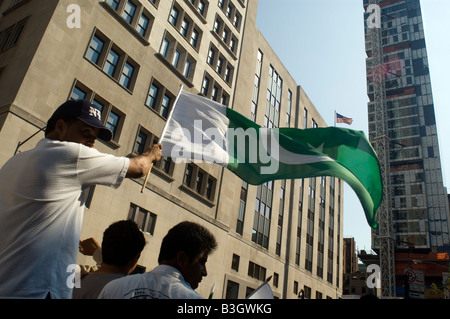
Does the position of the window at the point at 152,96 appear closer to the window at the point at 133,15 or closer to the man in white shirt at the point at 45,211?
the window at the point at 133,15

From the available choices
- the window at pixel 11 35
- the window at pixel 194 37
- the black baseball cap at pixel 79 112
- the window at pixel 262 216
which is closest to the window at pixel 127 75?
the window at pixel 11 35

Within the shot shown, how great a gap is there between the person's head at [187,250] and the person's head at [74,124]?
3.39 feet

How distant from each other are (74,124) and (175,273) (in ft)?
4.52

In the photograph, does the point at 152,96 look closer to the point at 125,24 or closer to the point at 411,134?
the point at 125,24

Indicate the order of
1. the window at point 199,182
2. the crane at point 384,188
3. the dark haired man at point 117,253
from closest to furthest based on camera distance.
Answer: the dark haired man at point 117,253
the window at point 199,182
the crane at point 384,188

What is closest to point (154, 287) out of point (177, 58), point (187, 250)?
point (187, 250)

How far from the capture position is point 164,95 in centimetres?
2491

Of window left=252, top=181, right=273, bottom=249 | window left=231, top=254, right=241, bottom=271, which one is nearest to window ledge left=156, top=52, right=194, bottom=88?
window left=252, top=181, right=273, bottom=249

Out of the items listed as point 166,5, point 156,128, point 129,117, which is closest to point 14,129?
point 129,117

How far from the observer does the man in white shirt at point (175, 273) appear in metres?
2.20

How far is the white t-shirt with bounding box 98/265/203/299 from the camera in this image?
2.18 metres

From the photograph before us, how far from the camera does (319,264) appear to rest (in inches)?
1838

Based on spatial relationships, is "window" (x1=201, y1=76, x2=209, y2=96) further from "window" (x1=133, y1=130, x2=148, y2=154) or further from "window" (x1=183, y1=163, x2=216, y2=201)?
"window" (x1=133, y1=130, x2=148, y2=154)
